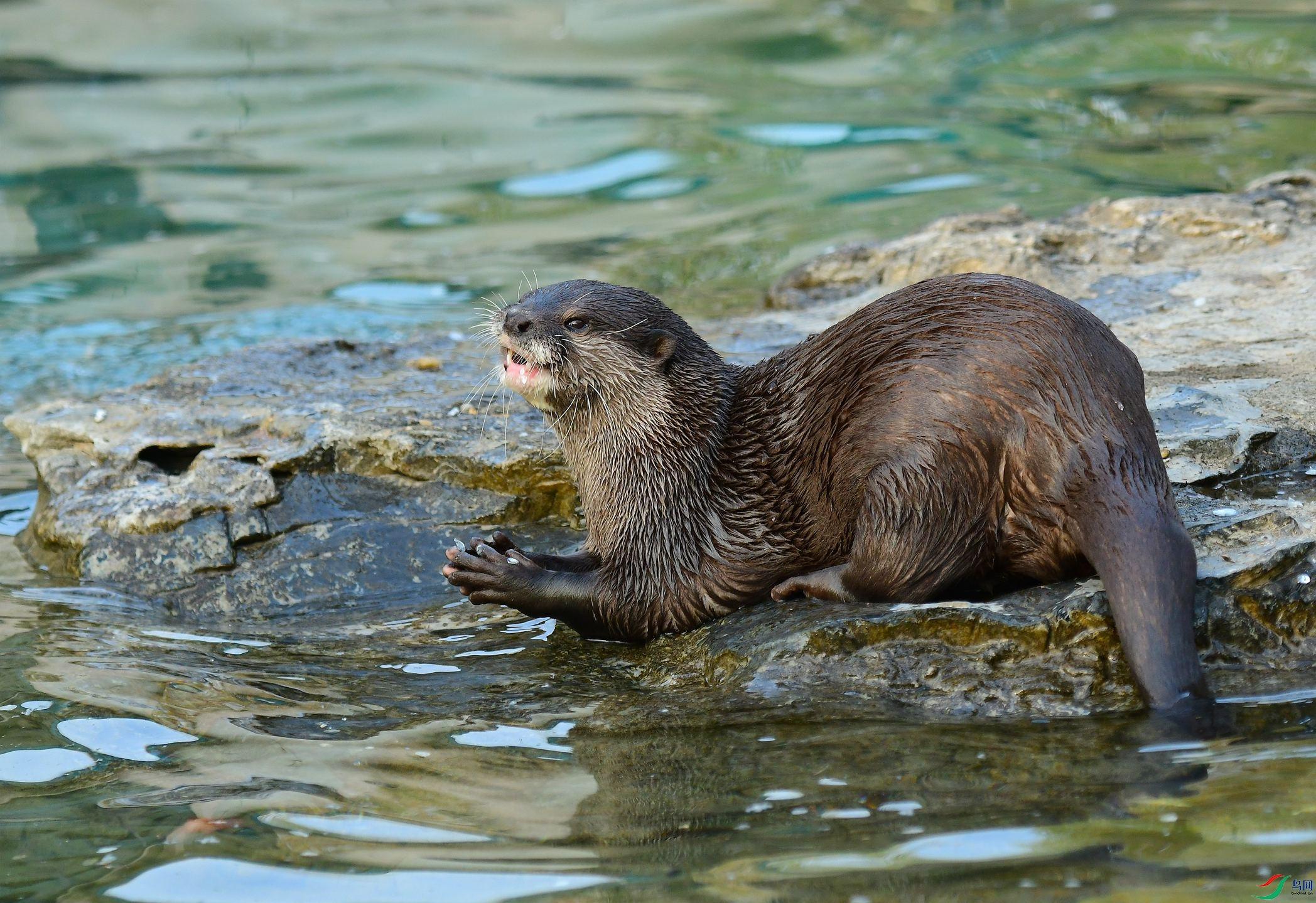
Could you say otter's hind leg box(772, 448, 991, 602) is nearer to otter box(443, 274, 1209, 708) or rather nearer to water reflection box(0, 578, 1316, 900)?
otter box(443, 274, 1209, 708)

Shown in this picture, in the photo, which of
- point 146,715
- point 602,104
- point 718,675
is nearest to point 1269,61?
point 602,104

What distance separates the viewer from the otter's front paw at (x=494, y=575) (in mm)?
3461

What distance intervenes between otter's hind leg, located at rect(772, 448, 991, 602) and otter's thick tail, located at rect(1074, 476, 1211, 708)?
23 centimetres

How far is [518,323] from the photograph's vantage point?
3.55m

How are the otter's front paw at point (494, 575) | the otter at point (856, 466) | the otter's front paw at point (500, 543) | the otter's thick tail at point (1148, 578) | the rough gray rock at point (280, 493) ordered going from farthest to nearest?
the rough gray rock at point (280, 493)
the otter's front paw at point (500, 543)
the otter's front paw at point (494, 575)
the otter at point (856, 466)
the otter's thick tail at point (1148, 578)

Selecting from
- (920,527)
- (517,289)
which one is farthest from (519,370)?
(517,289)

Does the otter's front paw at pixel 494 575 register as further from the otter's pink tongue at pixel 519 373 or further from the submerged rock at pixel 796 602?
the otter's pink tongue at pixel 519 373

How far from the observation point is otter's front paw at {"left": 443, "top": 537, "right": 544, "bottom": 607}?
11.4 ft

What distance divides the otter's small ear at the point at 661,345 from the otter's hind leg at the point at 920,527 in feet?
2.26

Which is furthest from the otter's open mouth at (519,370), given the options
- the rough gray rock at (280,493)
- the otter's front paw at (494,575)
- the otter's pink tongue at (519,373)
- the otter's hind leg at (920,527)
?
the otter's hind leg at (920,527)

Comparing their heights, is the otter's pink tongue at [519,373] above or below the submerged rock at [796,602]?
above

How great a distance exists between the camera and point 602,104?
10086 millimetres
